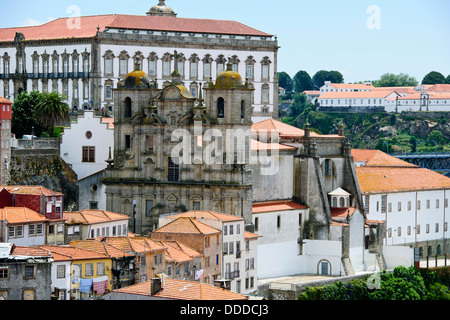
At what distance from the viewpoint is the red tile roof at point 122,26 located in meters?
117

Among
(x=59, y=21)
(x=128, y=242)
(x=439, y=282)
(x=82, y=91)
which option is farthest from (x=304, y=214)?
(x=59, y=21)

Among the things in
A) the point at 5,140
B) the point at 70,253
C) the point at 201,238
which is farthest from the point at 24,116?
the point at 70,253

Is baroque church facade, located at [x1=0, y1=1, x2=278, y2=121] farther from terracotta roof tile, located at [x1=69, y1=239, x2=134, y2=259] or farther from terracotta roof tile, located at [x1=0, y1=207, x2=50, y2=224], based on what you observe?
terracotta roof tile, located at [x1=69, y1=239, x2=134, y2=259]

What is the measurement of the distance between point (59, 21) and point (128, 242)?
60.5 meters

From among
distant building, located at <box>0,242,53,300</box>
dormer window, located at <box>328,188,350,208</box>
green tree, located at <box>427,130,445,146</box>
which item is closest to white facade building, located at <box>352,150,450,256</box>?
dormer window, located at <box>328,188,350,208</box>

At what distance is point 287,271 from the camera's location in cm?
8519

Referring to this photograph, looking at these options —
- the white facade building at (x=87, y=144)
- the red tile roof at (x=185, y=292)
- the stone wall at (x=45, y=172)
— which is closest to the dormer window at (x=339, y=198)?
the white facade building at (x=87, y=144)

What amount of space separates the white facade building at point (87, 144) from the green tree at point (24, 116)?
794cm

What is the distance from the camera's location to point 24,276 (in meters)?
60.1

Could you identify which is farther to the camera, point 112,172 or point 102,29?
point 102,29

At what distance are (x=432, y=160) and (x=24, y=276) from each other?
303 ft

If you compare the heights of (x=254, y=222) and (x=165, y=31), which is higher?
(x=165, y=31)

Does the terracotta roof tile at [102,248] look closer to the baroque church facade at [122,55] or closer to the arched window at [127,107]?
the arched window at [127,107]
